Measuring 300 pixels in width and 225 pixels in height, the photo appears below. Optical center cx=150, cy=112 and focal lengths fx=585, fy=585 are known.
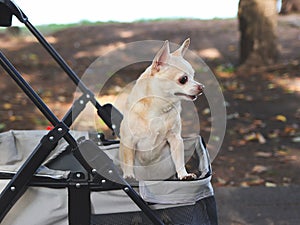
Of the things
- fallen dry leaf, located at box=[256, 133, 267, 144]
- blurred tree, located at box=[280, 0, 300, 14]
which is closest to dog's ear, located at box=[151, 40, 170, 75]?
fallen dry leaf, located at box=[256, 133, 267, 144]

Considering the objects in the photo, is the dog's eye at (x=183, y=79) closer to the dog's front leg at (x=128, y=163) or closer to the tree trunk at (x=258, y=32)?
the dog's front leg at (x=128, y=163)

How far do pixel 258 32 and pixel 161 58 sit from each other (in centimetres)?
396

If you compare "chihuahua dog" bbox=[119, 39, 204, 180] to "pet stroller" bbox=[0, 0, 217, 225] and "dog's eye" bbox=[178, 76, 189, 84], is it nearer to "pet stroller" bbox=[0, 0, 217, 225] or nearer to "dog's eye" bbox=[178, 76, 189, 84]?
"dog's eye" bbox=[178, 76, 189, 84]

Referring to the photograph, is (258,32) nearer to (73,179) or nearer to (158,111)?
(158,111)

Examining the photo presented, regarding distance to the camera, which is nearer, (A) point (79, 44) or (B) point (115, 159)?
(B) point (115, 159)

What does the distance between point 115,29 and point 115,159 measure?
5298 mm

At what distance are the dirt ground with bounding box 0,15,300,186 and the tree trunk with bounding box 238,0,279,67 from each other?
139 millimetres

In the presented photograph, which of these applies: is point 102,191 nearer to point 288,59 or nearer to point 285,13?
point 288,59

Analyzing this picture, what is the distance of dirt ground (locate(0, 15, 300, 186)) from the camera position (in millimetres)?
3850

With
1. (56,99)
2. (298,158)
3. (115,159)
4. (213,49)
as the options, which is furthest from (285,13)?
(115,159)

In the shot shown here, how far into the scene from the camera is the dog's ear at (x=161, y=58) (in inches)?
77.3

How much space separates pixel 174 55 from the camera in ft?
6.66

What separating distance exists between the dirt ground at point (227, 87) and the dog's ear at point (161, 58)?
1673 millimetres

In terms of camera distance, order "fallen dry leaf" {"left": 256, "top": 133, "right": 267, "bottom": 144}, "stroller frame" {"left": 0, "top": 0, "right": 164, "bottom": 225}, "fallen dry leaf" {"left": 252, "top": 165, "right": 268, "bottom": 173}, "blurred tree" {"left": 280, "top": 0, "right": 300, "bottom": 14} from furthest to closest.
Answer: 1. "blurred tree" {"left": 280, "top": 0, "right": 300, "bottom": 14}
2. "fallen dry leaf" {"left": 256, "top": 133, "right": 267, "bottom": 144}
3. "fallen dry leaf" {"left": 252, "top": 165, "right": 268, "bottom": 173}
4. "stroller frame" {"left": 0, "top": 0, "right": 164, "bottom": 225}
